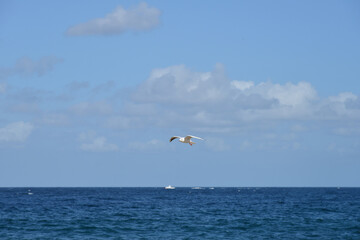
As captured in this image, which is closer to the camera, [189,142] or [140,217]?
[189,142]

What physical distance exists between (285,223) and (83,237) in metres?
25.1

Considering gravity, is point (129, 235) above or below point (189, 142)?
below

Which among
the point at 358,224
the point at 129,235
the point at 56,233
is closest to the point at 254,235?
the point at 129,235

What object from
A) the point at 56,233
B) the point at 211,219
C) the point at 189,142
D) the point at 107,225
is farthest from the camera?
the point at 211,219

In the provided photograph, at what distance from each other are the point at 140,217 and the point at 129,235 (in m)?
16.5

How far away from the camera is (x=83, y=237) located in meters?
48.8

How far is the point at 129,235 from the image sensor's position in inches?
1970

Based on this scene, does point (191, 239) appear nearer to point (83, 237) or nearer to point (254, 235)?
point (254, 235)

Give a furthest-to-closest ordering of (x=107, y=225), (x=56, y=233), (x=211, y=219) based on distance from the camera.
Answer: (x=211, y=219), (x=107, y=225), (x=56, y=233)

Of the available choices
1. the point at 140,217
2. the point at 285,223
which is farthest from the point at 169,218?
the point at 285,223

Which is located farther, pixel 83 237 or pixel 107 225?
pixel 107 225

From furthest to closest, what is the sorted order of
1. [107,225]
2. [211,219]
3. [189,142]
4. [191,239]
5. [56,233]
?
[211,219]
[107,225]
[56,233]
[191,239]
[189,142]

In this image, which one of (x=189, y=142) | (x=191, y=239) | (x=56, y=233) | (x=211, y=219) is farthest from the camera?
(x=211, y=219)

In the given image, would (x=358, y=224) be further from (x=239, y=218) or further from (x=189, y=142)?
(x=189, y=142)
